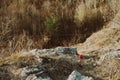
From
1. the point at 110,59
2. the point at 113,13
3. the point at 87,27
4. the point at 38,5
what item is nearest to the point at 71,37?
the point at 87,27

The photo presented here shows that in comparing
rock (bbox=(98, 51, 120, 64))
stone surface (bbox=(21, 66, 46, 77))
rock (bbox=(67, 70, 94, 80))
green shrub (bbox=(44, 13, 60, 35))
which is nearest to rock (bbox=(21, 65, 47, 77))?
stone surface (bbox=(21, 66, 46, 77))

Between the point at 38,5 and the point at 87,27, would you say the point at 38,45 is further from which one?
the point at 38,5

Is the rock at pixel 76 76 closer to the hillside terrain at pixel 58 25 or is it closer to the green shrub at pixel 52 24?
the hillside terrain at pixel 58 25

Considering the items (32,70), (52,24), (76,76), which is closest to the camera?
(76,76)

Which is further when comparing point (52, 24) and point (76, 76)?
point (52, 24)

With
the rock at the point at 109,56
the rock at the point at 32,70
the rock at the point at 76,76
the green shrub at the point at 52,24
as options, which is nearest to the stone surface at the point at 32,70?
the rock at the point at 32,70

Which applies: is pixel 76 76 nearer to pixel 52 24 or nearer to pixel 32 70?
pixel 32 70

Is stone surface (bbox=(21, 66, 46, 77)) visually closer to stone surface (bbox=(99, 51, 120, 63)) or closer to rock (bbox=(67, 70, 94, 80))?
rock (bbox=(67, 70, 94, 80))

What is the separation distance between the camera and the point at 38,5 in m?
10.2

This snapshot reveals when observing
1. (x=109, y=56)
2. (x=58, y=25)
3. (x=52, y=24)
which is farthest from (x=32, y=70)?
A: (x=58, y=25)

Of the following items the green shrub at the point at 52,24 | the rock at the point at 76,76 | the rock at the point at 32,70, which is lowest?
the green shrub at the point at 52,24

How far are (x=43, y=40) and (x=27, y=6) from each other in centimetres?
152

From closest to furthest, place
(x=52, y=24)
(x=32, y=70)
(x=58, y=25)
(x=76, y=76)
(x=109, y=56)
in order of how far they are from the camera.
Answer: (x=76, y=76) → (x=32, y=70) → (x=109, y=56) → (x=52, y=24) → (x=58, y=25)

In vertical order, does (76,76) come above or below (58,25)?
above
